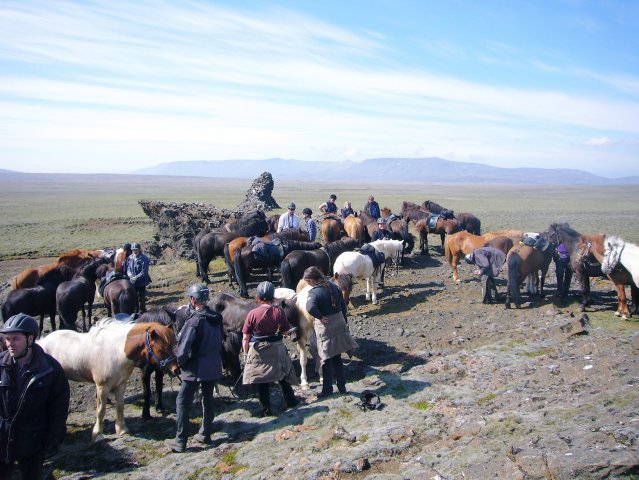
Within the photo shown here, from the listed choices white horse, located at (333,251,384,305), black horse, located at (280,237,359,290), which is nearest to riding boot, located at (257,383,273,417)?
black horse, located at (280,237,359,290)

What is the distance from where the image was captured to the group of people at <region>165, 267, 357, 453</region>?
5.54m

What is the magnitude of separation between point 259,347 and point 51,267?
7956 mm

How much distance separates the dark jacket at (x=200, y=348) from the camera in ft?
18.0

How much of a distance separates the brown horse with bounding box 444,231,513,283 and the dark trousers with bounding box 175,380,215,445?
9122mm

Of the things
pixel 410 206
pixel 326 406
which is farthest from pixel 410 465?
pixel 410 206

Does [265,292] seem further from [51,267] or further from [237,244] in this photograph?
[51,267]

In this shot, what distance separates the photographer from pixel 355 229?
16.3 meters

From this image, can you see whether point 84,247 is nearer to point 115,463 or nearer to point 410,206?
point 410,206

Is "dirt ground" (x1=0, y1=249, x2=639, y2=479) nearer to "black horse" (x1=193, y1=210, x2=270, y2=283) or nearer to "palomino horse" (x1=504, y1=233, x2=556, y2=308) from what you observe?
"palomino horse" (x1=504, y1=233, x2=556, y2=308)

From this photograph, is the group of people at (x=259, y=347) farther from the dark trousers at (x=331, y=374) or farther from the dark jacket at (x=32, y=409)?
the dark jacket at (x=32, y=409)

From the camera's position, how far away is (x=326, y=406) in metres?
6.20

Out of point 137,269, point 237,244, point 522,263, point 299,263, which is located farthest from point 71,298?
point 522,263

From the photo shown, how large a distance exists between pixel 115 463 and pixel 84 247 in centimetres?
1901

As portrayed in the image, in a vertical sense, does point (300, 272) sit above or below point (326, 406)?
above
